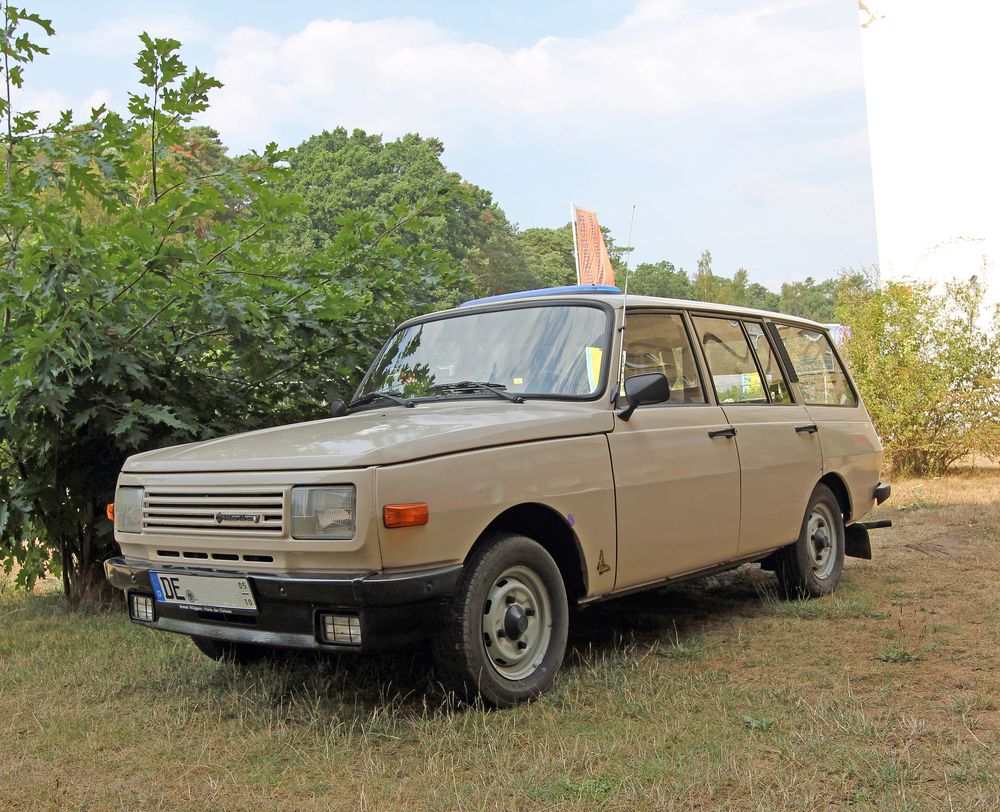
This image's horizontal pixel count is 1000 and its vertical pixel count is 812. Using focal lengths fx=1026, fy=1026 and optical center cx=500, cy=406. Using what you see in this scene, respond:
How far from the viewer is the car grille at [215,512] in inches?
160

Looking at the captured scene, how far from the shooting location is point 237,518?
417cm

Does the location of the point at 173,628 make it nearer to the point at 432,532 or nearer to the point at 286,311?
the point at 432,532

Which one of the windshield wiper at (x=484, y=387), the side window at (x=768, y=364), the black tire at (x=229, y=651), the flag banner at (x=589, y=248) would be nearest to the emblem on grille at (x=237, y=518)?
the black tire at (x=229, y=651)

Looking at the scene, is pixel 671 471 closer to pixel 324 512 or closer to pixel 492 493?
pixel 492 493

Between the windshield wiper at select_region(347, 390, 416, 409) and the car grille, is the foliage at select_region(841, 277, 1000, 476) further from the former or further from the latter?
the car grille

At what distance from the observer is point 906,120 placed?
23.9 m

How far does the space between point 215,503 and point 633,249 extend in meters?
2.47

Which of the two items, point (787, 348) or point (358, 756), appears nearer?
point (358, 756)

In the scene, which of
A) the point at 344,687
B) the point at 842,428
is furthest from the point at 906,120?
the point at 344,687

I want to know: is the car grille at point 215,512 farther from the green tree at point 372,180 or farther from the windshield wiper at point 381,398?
the green tree at point 372,180

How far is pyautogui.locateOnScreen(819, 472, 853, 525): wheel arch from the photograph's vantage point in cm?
695

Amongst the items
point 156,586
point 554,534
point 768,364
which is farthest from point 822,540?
point 156,586

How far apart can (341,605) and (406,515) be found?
42 centimetres

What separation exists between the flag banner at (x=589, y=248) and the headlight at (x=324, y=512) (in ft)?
90.6
